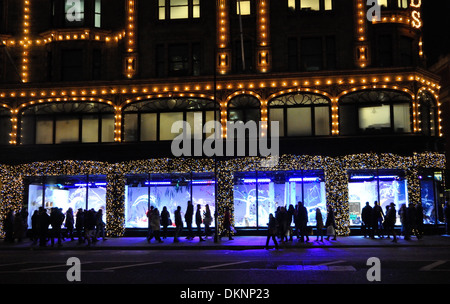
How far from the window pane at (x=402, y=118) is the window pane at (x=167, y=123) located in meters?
12.4

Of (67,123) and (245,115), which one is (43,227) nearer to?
(67,123)

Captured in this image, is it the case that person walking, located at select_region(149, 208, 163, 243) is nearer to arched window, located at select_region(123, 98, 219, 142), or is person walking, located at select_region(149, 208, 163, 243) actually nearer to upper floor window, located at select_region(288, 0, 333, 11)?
arched window, located at select_region(123, 98, 219, 142)

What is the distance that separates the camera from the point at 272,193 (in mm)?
26250

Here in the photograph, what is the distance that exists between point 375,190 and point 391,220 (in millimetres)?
3237

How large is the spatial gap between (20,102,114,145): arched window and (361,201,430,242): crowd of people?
50.5 ft

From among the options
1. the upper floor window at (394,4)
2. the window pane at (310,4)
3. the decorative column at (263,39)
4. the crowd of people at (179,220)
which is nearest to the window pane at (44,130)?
the crowd of people at (179,220)

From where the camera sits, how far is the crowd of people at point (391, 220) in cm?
2280

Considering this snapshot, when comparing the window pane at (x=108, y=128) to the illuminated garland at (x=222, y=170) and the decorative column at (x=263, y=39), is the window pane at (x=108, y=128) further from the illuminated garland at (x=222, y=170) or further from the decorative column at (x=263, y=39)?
the decorative column at (x=263, y=39)

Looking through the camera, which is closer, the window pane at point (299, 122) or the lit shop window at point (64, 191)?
the window pane at point (299, 122)

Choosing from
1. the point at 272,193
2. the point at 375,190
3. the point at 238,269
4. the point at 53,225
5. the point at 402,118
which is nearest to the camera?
the point at 238,269

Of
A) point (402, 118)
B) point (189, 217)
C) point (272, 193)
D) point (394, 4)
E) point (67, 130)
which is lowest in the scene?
point (189, 217)

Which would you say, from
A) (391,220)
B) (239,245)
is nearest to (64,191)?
(239,245)
